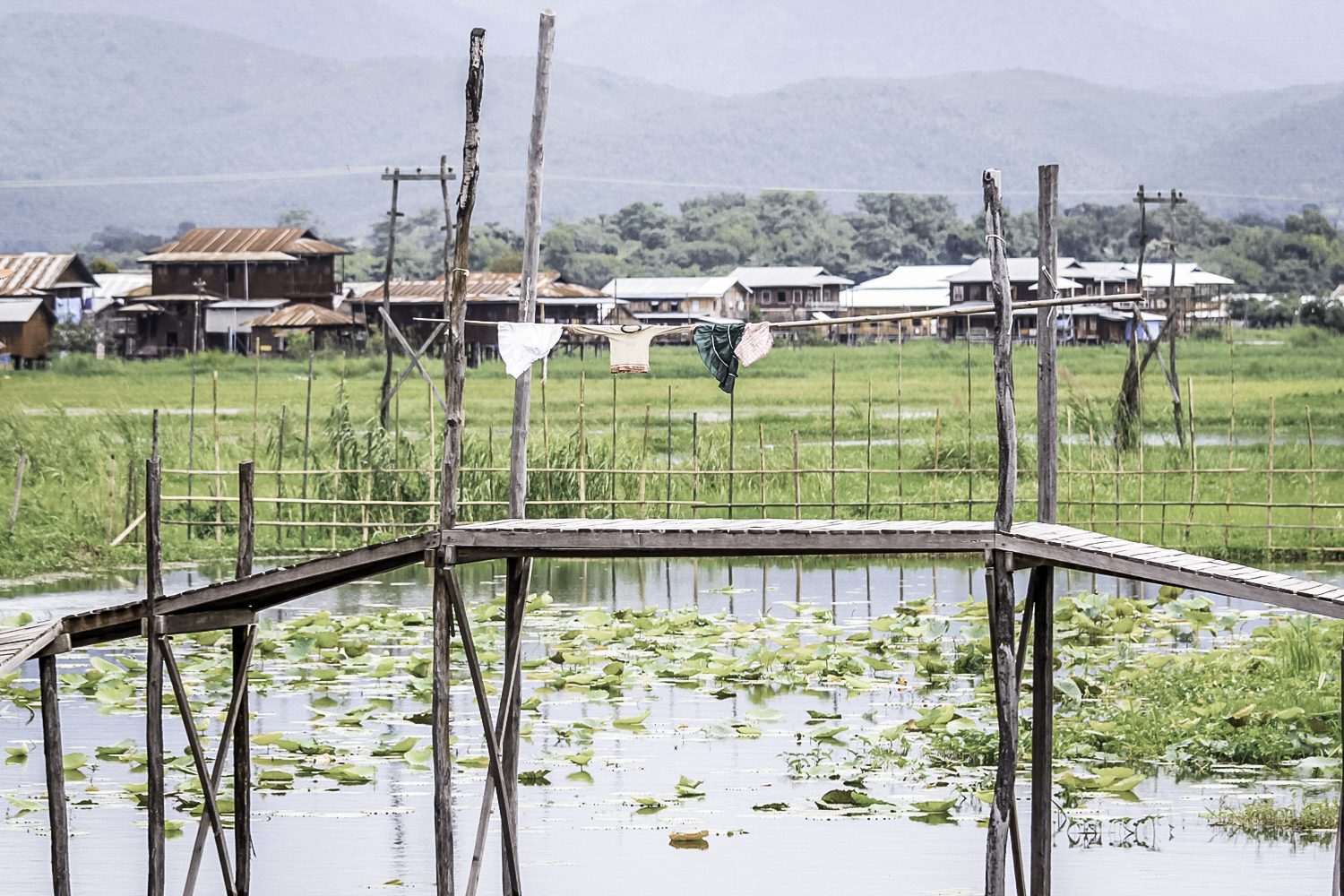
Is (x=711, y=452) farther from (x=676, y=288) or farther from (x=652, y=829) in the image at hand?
(x=676, y=288)

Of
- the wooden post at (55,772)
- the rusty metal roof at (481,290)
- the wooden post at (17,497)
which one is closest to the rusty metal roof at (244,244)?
the rusty metal roof at (481,290)

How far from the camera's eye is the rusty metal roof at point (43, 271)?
51.6m

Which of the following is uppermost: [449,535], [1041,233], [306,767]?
[1041,233]

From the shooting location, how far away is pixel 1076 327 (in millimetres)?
52844

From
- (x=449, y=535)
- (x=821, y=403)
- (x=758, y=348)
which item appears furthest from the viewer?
(x=821, y=403)

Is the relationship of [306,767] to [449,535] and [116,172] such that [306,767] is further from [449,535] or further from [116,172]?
[116,172]

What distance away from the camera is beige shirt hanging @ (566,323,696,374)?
8.35 m

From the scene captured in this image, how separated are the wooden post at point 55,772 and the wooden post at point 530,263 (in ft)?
7.19

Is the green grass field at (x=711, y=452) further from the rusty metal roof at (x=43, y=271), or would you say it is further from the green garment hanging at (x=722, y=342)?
the rusty metal roof at (x=43, y=271)

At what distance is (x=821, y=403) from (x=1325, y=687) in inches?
902

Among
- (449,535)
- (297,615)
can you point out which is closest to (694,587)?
(297,615)

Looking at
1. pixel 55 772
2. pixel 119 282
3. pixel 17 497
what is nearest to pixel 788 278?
pixel 119 282

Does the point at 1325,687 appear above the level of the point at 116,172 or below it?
below

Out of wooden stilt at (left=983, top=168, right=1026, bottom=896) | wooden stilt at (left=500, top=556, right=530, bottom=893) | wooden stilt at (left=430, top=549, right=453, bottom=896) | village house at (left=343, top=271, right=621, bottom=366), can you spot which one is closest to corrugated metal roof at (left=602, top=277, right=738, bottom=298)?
village house at (left=343, top=271, right=621, bottom=366)
